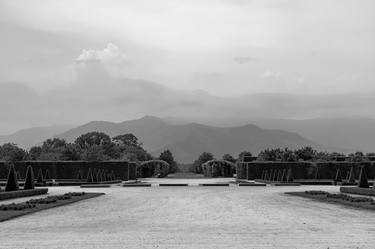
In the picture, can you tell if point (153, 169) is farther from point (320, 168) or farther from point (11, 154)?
point (320, 168)

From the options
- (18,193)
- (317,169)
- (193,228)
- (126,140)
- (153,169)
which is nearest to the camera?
(193,228)

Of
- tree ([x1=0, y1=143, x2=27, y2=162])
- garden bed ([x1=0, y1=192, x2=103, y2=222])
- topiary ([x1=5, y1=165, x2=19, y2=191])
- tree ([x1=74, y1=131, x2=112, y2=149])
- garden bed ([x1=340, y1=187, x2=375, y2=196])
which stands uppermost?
tree ([x1=74, y1=131, x2=112, y2=149])

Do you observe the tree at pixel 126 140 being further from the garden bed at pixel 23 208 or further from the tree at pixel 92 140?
the garden bed at pixel 23 208

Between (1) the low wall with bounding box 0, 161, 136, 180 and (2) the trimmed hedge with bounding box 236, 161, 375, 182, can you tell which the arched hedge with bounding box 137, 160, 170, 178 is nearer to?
(1) the low wall with bounding box 0, 161, 136, 180

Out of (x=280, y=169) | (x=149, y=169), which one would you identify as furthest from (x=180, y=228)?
(x=149, y=169)

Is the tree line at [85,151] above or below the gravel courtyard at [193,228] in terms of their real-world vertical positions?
above

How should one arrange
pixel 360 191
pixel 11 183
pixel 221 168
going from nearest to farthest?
pixel 11 183 < pixel 360 191 < pixel 221 168

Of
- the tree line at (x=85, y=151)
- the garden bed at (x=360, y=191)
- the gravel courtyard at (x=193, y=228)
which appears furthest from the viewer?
the tree line at (x=85, y=151)

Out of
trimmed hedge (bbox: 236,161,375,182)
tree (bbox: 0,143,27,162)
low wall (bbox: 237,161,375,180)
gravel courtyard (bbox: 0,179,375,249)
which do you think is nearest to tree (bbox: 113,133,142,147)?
tree (bbox: 0,143,27,162)

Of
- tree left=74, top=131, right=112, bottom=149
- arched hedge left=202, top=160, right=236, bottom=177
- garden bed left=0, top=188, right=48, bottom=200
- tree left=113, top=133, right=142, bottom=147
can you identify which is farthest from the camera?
tree left=113, top=133, right=142, bottom=147

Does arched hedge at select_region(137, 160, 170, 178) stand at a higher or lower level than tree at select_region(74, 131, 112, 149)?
Answer: lower

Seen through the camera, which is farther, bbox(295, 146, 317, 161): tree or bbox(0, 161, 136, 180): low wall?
bbox(295, 146, 317, 161): tree

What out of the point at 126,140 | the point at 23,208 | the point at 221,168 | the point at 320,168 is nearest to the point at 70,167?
the point at 221,168

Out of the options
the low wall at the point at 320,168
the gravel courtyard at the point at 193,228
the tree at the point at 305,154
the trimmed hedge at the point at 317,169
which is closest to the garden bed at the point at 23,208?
the gravel courtyard at the point at 193,228
